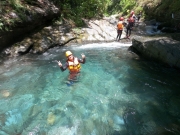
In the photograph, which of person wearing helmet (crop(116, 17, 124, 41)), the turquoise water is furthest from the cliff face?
person wearing helmet (crop(116, 17, 124, 41))

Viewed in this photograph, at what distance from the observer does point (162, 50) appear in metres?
8.77

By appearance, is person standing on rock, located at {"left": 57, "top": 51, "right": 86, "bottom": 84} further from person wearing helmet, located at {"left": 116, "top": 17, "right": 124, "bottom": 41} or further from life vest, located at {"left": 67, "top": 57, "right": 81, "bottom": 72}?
person wearing helmet, located at {"left": 116, "top": 17, "right": 124, "bottom": 41}

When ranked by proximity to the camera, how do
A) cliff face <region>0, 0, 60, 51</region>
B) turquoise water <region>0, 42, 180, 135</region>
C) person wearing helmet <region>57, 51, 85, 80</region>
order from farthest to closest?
cliff face <region>0, 0, 60, 51</region> < person wearing helmet <region>57, 51, 85, 80</region> < turquoise water <region>0, 42, 180, 135</region>

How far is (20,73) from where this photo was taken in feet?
25.3

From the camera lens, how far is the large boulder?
27.4ft

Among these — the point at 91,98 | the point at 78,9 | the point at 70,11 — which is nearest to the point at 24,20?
the point at 70,11

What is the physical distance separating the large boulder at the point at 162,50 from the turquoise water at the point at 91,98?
415 mm

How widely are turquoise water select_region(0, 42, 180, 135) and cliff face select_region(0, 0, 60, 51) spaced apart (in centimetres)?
131

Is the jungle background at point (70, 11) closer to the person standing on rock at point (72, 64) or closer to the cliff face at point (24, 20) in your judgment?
the cliff face at point (24, 20)

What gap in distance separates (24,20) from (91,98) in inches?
248

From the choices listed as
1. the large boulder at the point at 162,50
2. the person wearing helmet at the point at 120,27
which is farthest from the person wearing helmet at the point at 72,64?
the person wearing helmet at the point at 120,27

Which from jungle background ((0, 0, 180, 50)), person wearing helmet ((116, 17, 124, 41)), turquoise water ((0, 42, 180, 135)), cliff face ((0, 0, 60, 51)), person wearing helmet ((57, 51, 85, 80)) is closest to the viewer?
turquoise water ((0, 42, 180, 135))

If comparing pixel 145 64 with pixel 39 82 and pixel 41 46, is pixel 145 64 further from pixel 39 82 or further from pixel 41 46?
pixel 41 46

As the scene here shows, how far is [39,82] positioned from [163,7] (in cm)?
1470
